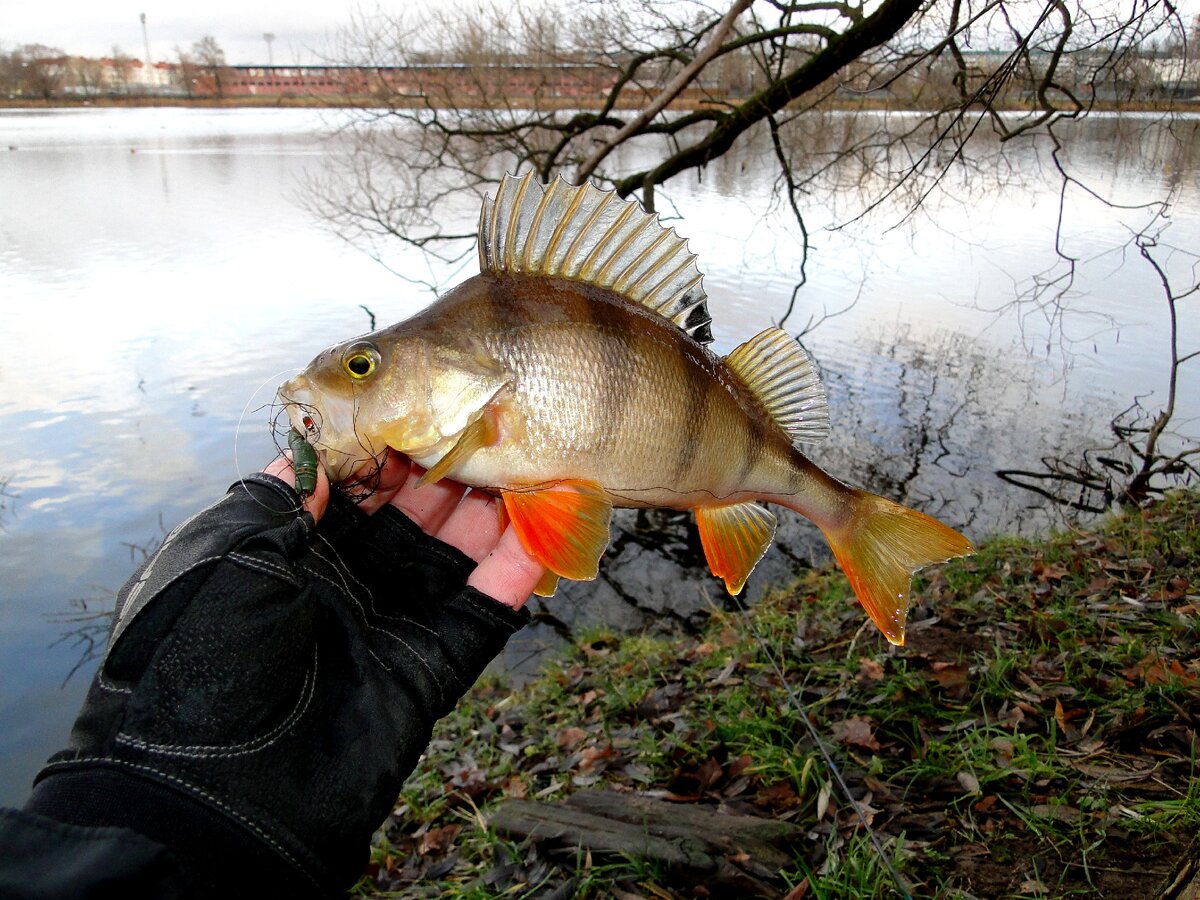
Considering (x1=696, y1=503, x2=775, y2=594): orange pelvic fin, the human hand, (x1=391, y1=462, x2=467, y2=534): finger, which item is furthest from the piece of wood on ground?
(x1=391, y1=462, x2=467, y2=534): finger

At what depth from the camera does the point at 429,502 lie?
2.78 meters

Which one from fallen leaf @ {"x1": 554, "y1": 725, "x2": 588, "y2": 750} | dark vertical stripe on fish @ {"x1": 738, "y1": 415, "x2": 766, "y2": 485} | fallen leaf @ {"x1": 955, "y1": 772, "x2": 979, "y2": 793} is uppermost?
dark vertical stripe on fish @ {"x1": 738, "y1": 415, "x2": 766, "y2": 485}

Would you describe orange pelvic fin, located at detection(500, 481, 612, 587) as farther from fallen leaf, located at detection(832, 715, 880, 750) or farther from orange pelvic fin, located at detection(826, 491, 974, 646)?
fallen leaf, located at detection(832, 715, 880, 750)

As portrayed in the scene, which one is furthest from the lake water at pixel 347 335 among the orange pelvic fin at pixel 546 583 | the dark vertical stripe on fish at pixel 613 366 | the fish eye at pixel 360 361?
the dark vertical stripe on fish at pixel 613 366

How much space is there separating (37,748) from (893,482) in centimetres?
831

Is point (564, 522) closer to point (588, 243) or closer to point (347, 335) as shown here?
point (588, 243)

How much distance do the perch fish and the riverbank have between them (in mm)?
1269

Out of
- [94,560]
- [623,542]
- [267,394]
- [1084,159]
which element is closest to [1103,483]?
[623,542]

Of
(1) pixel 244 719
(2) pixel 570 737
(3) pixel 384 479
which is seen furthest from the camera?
(2) pixel 570 737

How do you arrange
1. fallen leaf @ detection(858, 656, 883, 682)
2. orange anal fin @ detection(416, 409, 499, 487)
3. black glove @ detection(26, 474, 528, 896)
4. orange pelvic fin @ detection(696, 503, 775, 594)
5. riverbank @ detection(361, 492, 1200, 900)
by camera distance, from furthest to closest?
1. fallen leaf @ detection(858, 656, 883, 682)
2. riverbank @ detection(361, 492, 1200, 900)
3. orange pelvic fin @ detection(696, 503, 775, 594)
4. orange anal fin @ detection(416, 409, 499, 487)
5. black glove @ detection(26, 474, 528, 896)

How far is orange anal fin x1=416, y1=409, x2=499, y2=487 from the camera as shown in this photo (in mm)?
2092

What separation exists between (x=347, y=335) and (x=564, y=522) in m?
9.82

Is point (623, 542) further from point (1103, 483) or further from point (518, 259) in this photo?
point (518, 259)

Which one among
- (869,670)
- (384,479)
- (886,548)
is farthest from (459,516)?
(869,670)
